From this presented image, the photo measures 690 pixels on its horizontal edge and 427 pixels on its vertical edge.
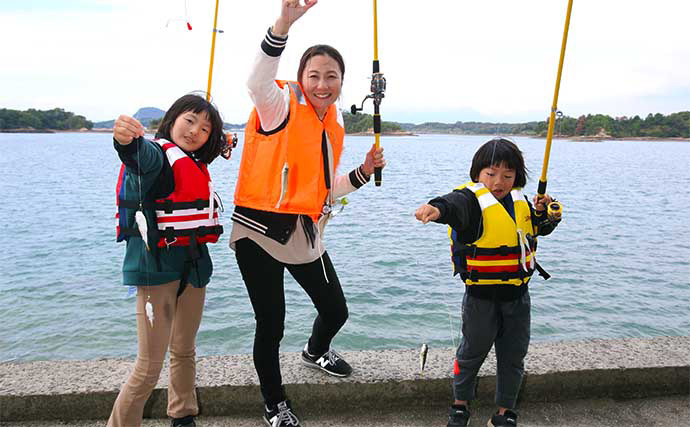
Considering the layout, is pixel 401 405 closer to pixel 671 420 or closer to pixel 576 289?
pixel 671 420

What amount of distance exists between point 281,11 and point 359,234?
1187cm

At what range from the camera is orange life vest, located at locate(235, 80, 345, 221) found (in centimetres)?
277

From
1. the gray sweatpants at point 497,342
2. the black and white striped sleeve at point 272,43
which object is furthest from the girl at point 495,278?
the black and white striped sleeve at point 272,43

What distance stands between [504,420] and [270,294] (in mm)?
1399

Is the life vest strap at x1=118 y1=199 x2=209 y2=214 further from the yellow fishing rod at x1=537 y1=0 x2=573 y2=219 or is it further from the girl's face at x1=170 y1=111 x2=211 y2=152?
the yellow fishing rod at x1=537 y1=0 x2=573 y2=219

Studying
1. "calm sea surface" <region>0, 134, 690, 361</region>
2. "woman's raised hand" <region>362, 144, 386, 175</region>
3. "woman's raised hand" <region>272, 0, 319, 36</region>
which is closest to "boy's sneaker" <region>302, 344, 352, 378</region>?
"woman's raised hand" <region>362, 144, 386, 175</region>

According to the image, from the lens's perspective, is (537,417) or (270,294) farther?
(537,417)

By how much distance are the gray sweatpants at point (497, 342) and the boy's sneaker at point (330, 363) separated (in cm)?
62

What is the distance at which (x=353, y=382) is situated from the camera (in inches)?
121

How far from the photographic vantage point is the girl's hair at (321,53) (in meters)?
2.85

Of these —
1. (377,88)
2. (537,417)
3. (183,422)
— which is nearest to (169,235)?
(183,422)

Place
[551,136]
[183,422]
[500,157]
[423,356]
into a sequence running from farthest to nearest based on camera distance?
[551,136]
[423,356]
[500,157]
[183,422]

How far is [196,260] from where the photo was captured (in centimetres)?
273

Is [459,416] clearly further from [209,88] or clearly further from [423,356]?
[209,88]
